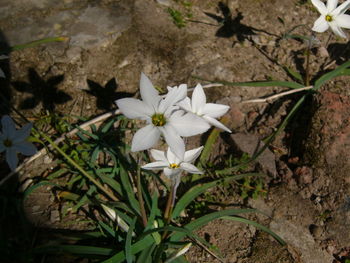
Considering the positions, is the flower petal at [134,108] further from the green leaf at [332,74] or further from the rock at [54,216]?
the green leaf at [332,74]

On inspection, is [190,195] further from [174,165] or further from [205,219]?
[174,165]

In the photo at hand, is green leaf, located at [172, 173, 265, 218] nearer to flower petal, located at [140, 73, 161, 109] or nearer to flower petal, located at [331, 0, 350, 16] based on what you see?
flower petal, located at [140, 73, 161, 109]

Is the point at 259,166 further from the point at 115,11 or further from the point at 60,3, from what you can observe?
the point at 60,3

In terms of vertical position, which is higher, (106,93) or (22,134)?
(22,134)

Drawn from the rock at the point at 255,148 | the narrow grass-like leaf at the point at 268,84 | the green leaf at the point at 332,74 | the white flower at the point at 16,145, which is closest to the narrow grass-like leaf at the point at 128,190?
the white flower at the point at 16,145

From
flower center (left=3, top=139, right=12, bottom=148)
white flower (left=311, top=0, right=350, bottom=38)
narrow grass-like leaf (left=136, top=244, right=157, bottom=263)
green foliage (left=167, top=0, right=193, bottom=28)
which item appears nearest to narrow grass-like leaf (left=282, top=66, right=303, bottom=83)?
white flower (left=311, top=0, right=350, bottom=38)

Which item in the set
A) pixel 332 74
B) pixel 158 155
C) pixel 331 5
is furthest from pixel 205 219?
pixel 331 5

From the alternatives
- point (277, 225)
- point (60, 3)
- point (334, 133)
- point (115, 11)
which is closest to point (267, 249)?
point (277, 225)
